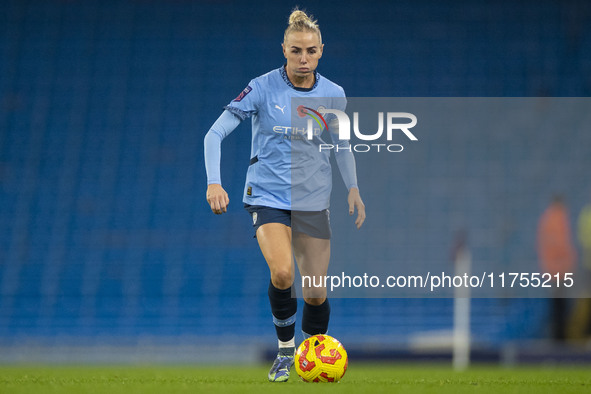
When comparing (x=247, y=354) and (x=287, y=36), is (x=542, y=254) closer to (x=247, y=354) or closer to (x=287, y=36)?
(x=247, y=354)

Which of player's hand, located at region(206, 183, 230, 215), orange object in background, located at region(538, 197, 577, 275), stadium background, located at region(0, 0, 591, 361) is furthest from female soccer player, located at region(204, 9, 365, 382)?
orange object in background, located at region(538, 197, 577, 275)

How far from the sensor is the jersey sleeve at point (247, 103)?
16.6 ft

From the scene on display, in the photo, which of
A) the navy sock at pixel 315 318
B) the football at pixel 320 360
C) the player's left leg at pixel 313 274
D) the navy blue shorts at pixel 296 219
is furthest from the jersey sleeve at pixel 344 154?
the football at pixel 320 360

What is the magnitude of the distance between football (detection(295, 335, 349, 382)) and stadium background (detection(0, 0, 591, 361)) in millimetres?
5476

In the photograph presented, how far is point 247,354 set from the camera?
10.2 metres

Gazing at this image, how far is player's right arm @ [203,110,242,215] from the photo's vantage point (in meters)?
4.64

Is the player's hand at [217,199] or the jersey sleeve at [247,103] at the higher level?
the jersey sleeve at [247,103]

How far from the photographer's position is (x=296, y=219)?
5.07m

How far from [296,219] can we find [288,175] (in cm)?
26

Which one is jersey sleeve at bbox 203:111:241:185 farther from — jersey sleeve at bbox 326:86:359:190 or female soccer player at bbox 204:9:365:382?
jersey sleeve at bbox 326:86:359:190

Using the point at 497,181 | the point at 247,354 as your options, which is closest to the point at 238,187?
the point at 247,354

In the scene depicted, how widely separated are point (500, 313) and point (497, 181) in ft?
5.57

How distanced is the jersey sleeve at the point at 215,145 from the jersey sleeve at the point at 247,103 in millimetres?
51

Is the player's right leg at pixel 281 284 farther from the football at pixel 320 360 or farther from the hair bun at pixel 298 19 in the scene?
the hair bun at pixel 298 19
